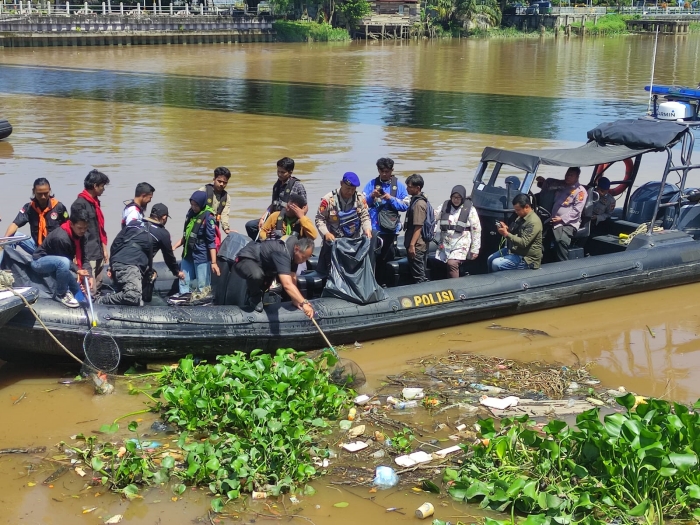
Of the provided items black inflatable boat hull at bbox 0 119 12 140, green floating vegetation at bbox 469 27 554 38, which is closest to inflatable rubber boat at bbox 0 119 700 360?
black inflatable boat hull at bbox 0 119 12 140

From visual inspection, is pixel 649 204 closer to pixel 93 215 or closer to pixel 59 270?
pixel 93 215

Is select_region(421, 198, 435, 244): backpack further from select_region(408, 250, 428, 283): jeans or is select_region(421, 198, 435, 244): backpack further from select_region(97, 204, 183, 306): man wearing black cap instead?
select_region(97, 204, 183, 306): man wearing black cap

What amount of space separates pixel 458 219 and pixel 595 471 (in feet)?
12.3

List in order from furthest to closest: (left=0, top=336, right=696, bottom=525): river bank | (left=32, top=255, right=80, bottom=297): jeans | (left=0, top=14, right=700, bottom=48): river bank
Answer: (left=0, top=14, right=700, bottom=48): river bank
(left=32, top=255, right=80, bottom=297): jeans
(left=0, top=336, right=696, bottom=525): river bank

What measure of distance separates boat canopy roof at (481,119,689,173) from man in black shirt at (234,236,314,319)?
3.15m

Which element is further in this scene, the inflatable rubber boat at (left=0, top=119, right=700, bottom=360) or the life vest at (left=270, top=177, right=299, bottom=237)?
the life vest at (left=270, top=177, right=299, bottom=237)

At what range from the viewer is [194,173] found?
1692 centimetres

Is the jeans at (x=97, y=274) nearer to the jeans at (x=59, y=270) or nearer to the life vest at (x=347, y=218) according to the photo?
the jeans at (x=59, y=270)

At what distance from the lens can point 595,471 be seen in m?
5.68

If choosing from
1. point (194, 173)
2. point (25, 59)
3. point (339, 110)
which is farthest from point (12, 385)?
point (25, 59)

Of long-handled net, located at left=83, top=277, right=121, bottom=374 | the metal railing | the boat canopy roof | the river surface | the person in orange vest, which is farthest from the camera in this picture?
the metal railing

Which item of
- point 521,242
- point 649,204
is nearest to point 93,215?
point 521,242

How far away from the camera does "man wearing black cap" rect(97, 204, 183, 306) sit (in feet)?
25.6

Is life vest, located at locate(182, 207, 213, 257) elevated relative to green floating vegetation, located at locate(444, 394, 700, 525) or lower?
elevated
